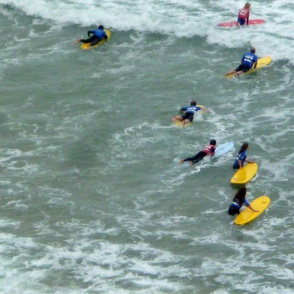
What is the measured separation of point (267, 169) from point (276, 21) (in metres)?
13.1

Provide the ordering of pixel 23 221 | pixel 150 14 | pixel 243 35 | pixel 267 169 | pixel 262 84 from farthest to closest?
pixel 150 14
pixel 243 35
pixel 262 84
pixel 267 169
pixel 23 221

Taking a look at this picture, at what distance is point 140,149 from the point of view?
2436 centimetres

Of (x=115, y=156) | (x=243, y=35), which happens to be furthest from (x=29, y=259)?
(x=243, y=35)

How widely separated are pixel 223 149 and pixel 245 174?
157 centimetres

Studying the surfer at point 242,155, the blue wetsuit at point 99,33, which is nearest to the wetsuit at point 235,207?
the surfer at point 242,155

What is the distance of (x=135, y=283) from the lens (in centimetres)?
1806

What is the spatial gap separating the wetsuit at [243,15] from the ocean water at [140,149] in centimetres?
43

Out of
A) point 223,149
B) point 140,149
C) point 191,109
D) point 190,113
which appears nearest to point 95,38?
point 191,109

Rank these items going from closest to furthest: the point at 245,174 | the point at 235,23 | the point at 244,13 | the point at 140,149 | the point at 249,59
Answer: the point at 245,174 → the point at 140,149 → the point at 249,59 → the point at 244,13 → the point at 235,23

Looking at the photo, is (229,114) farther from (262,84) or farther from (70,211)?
(70,211)

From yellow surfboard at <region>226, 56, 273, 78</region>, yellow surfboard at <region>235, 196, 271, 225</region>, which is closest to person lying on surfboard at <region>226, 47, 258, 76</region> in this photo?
yellow surfboard at <region>226, 56, 273, 78</region>

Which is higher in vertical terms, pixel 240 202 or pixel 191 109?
pixel 191 109

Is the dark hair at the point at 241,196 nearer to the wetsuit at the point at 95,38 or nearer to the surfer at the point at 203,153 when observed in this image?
the surfer at the point at 203,153

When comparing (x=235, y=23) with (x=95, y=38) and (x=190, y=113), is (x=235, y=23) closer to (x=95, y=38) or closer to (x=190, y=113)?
(x=95, y=38)
